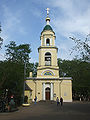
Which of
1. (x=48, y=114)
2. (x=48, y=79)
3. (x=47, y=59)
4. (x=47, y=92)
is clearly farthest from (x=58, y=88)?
(x=48, y=114)

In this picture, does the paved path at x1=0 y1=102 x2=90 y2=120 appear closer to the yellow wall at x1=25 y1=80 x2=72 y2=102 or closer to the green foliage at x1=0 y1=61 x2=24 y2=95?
the green foliage at x1=0 y1=61 x2=24 y2=95

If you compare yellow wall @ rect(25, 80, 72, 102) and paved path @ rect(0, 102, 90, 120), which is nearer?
paved path @ rect(0, 102, 90, 120)

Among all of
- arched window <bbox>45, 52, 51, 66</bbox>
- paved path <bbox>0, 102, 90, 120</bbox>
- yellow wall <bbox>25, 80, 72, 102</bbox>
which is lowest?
paved path <bbox>0, 102, 90, 120</bbox>

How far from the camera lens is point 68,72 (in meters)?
55.6

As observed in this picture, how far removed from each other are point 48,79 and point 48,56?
588cm

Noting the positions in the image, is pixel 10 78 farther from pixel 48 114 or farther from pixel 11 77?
pixel 48 114

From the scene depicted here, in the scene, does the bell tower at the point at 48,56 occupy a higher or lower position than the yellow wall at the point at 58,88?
higher

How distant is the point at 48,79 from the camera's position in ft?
112

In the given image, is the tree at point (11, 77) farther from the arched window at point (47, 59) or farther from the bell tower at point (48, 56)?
the arched window at point (47, 59)

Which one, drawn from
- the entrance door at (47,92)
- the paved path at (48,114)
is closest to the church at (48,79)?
the entrance door at (47,92)

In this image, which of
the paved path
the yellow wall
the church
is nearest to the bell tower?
the church

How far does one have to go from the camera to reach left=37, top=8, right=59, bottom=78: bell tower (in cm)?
3472

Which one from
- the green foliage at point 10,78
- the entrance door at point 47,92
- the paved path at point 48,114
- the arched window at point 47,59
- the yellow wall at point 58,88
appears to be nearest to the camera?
the paved path at point 48,114

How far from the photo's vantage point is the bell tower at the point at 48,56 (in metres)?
34.7
